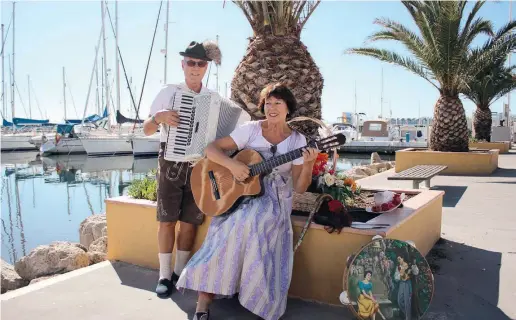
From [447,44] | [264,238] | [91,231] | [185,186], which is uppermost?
[447,44]

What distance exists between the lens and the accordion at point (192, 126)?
388cm

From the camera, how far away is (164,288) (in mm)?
3910

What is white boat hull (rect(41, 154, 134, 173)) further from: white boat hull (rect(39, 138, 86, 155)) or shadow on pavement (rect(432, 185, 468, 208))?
shadow on pavement (rect(432, 185, 468, 208))

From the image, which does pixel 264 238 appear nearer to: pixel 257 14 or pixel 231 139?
pixel 231 139

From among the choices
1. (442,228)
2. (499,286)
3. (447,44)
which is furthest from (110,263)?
(447,44)

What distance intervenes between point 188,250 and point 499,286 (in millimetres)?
2751

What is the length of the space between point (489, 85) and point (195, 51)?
1932 centimetres

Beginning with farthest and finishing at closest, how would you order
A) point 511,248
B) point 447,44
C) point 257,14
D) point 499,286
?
point 447,44
point 257,14
point 511,248
point 499,286

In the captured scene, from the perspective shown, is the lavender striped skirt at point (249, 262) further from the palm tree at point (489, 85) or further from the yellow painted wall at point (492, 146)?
the yellow painted wall at point (492, 146)

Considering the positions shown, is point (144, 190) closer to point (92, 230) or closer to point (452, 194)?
point (92, 230)

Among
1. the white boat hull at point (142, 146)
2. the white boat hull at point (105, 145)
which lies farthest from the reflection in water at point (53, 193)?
the white boat hull at point (105, 145)

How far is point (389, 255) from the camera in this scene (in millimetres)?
3186

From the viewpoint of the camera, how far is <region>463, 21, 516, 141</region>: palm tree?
44.2 ft

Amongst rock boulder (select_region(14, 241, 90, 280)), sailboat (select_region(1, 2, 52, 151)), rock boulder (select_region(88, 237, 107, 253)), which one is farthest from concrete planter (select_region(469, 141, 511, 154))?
sailboat (select_region(1, 2, 52, 151))
